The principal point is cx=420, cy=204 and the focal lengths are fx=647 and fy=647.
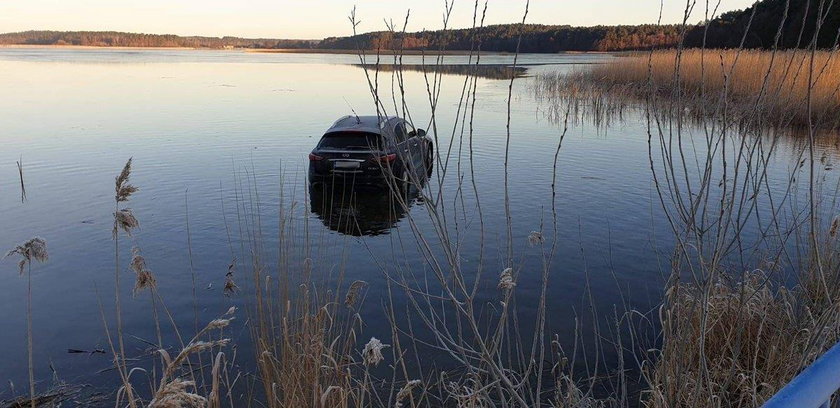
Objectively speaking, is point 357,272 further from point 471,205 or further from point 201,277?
point 471,205

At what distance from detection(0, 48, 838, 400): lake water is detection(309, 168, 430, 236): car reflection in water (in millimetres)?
98

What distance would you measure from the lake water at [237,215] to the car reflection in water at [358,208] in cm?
10

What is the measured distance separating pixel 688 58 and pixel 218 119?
20.2 metres

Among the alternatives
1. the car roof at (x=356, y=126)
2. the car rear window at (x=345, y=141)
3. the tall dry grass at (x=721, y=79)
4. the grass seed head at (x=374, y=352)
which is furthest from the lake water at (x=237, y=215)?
the tall dry grass at (x=721, y=79)

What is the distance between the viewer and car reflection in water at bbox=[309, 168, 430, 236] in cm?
1062

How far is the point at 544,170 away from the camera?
1529 cm

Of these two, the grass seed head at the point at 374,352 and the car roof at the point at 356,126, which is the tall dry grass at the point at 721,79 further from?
the grass seed head at the point at 374,352

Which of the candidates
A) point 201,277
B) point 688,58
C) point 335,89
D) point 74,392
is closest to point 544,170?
point 201,277

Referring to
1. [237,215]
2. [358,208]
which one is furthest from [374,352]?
[358,208]

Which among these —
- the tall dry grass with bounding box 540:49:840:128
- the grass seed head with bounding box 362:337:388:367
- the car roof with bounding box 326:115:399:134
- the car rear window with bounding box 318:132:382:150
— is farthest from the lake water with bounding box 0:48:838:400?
the tall dry grass with bounding box 540:49:840:128

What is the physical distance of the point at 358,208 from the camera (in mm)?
11953

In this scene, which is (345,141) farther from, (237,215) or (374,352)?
(374,352)

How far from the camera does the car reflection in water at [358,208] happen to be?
10617 mm

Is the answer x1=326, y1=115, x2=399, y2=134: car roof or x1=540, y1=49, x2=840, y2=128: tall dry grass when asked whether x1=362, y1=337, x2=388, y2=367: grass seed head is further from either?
x1=540, y1=49, x2=840, y2=128: tall dry grass
